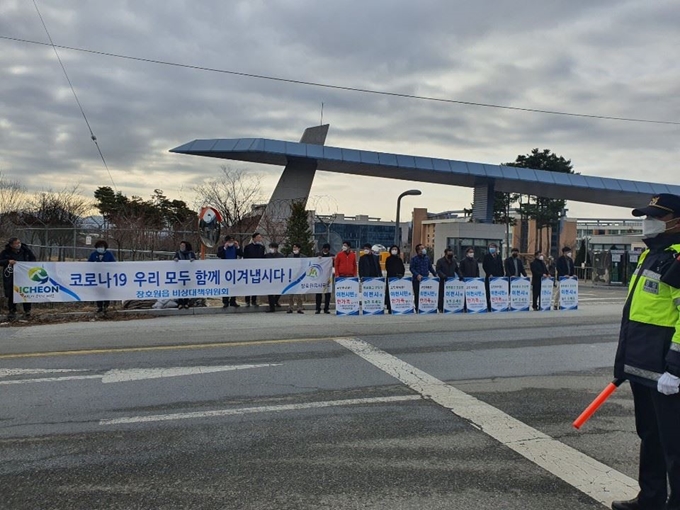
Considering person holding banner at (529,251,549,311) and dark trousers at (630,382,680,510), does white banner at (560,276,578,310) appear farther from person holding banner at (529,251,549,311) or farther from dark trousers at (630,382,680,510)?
dark trousers at (630,382,680,510)

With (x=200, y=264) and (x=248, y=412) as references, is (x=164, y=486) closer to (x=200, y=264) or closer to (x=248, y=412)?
(x=248, y=412)

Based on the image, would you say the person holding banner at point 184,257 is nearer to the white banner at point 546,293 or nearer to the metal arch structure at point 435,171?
the white banner at point 546,293

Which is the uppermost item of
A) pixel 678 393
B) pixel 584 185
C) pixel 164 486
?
pixel 584 185

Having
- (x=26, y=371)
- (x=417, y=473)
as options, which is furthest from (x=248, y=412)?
(x=26, y=371)

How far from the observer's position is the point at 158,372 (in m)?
7.14

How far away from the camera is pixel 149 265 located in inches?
518

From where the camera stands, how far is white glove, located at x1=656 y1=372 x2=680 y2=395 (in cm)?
304

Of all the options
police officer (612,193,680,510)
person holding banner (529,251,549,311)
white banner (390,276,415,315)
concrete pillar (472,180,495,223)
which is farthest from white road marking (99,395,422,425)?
concrete pillar (472,180,495,223)

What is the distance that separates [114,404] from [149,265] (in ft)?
25.6

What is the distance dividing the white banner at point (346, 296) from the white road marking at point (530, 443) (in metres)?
6.14

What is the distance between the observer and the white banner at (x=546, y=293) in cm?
1547

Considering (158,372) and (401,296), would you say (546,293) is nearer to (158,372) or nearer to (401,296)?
(401,296)

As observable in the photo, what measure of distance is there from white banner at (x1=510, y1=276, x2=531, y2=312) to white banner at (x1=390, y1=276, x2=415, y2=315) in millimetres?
3127

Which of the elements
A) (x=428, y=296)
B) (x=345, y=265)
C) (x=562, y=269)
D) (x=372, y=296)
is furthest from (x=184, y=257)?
(x=562, y=269)
